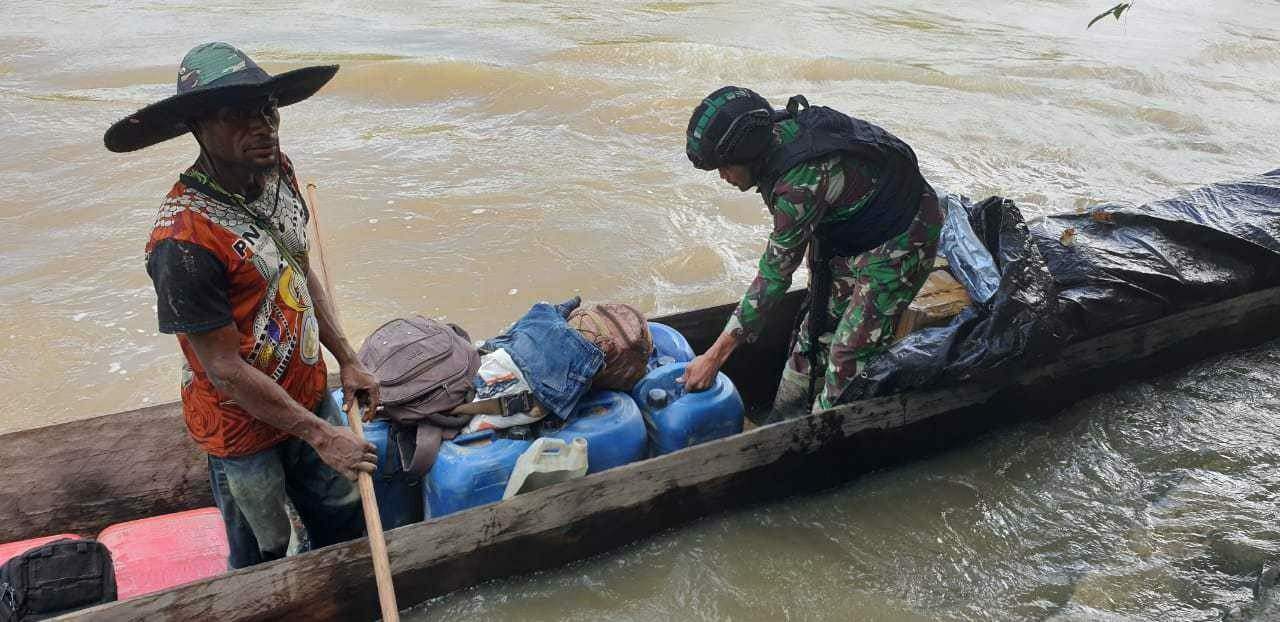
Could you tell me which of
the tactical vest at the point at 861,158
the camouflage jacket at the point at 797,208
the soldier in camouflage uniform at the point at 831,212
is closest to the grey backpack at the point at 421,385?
the soldier in camouflage uniform at the point at 831,212

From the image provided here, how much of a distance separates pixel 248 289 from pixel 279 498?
848 millimetres

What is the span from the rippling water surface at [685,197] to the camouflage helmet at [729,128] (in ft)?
5.78

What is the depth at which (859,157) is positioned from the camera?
11.0 ft

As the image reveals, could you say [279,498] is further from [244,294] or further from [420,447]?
[244,294]

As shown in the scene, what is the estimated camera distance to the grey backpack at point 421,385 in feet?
10.7

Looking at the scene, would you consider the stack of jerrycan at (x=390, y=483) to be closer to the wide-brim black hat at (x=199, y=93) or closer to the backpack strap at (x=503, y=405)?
the backpack strap at (x=503, y=405)

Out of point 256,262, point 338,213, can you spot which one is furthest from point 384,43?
point 256,262

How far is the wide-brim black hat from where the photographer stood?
2.11 metres

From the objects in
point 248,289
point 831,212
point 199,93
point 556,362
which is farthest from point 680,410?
point 199,93

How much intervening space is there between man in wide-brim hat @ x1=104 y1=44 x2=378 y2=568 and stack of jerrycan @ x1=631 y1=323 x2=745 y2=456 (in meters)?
1.41

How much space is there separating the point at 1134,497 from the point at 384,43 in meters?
13.7

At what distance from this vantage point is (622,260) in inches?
→ 288

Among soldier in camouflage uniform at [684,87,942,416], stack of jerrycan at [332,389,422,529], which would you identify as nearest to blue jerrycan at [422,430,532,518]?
stack of jerrycan at [332,389,422,529]

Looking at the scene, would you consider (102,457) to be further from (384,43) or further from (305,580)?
(384,43)
